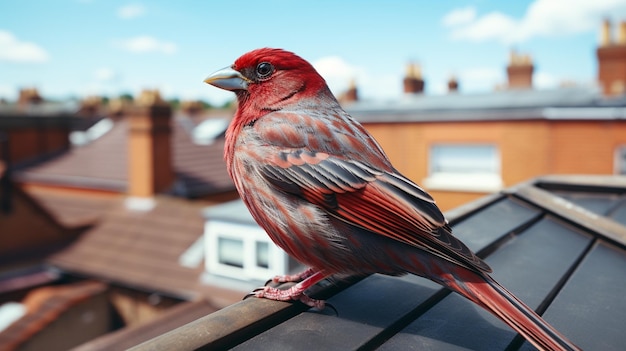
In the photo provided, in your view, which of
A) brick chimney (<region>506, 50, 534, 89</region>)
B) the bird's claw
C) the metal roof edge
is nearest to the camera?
the bird's claw

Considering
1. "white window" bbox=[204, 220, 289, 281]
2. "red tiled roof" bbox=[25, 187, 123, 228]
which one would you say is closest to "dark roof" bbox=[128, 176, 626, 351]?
"white window" bbox=[204, 220, 289, 281]

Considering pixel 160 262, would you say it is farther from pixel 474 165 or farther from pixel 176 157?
pixel 474 165

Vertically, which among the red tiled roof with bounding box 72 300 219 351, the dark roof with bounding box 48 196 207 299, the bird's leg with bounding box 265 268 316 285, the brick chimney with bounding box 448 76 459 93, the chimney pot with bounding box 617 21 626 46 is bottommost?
the red tiled roof with bounding box 72 300 219 351

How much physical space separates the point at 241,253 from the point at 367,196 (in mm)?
6939

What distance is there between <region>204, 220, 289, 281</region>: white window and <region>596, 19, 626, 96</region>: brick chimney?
803cm

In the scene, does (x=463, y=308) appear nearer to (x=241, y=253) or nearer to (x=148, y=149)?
(x=241, y=253)

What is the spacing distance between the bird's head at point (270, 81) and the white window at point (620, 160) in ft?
33.5

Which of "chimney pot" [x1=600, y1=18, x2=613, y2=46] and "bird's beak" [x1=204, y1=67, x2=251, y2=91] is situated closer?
"bird's beak" [x1=204, y1=67, x2=251, y2=91]

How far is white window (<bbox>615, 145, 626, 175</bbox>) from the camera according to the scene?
10578 mm

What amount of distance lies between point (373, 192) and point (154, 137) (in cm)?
1090

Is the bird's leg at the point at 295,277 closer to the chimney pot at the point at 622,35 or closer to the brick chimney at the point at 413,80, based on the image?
the chimney pot at the point at 622,35

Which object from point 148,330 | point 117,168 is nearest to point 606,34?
point 148,330

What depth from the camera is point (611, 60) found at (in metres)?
11.9

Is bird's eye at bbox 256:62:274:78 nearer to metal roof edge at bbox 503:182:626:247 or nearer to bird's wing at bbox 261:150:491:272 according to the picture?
bird's wing at bbox 261:150:491:272
